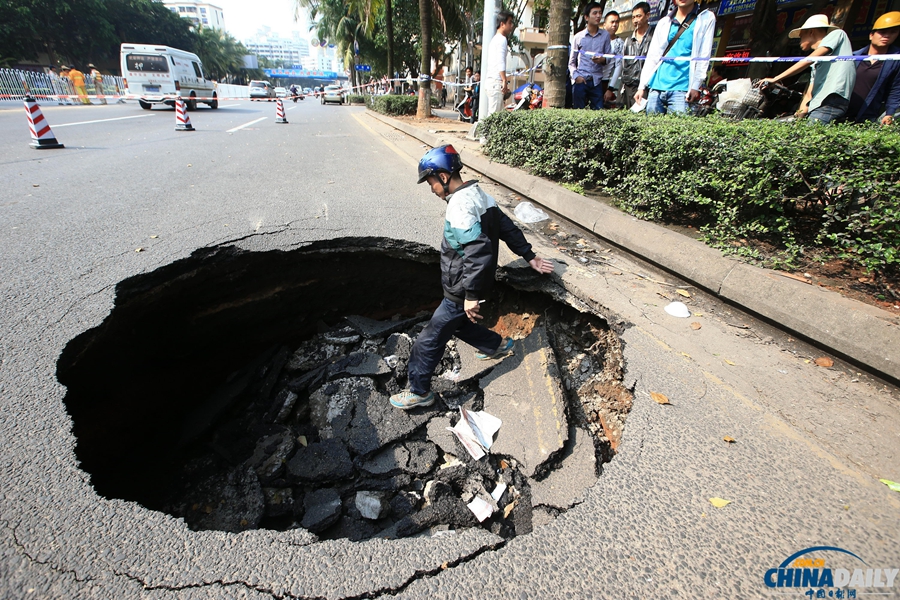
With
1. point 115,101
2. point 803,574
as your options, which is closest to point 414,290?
point 803,574

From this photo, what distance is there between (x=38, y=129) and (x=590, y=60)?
10318 mm

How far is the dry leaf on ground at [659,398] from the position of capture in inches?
86.4

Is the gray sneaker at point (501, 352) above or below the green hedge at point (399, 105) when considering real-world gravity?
below

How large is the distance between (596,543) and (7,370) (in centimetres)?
287

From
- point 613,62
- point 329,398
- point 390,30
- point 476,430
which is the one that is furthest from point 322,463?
point 390,30

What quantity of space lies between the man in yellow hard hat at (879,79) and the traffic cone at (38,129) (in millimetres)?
12603

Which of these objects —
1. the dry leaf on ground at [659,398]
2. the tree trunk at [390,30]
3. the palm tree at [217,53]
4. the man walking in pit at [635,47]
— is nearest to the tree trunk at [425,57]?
the tree trunk at [390,30]

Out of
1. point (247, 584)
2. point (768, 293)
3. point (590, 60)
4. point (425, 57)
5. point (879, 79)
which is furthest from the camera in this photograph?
point (425, 57)

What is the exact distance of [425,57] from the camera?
52.4ft

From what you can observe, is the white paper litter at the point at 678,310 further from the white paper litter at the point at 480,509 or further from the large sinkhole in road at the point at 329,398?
the white paper litter at the point at 480,509

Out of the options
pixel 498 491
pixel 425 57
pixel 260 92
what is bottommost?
pixel 498 491

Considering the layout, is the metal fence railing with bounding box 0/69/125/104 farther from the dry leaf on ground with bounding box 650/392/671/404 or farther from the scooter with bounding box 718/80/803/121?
the dry leaf on ground with bounding box 650/392/671/404

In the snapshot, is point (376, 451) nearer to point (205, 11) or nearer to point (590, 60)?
point (590, 60)

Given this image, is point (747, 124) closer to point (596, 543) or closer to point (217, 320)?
point (596, 543)
